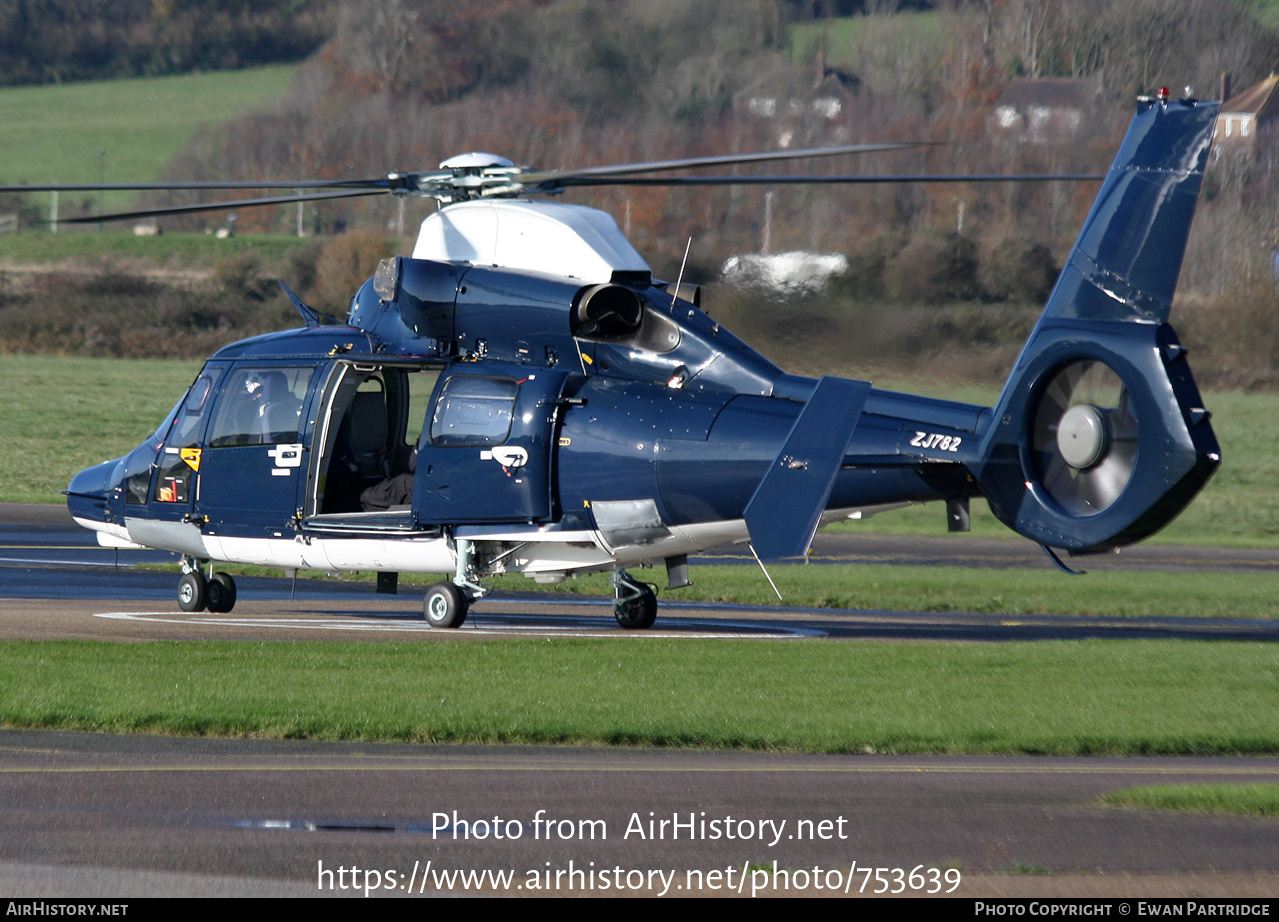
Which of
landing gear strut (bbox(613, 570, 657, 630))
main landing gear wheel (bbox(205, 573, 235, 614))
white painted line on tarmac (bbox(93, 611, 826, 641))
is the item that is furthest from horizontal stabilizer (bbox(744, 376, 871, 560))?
main landing gear wheel (bbox(205, 573, 235, 614))

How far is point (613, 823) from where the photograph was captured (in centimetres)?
908

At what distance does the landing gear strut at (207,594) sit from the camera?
65.4ft

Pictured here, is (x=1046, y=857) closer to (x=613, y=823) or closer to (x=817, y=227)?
(x=613, y=823)

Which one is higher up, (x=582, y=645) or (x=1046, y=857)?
(x=1046, y=857)

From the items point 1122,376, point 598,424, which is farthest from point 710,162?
point 1122,376

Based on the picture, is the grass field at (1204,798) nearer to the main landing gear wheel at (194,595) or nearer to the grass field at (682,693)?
the grass field at (682,693)

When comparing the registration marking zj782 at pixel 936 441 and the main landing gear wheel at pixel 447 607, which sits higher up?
the registration marking zj782 at pixel 936 441

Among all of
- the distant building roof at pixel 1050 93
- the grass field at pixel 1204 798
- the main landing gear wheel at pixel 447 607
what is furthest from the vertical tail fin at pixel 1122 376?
the distant building roof at pixel 1050 93

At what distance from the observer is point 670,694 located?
13.4 m

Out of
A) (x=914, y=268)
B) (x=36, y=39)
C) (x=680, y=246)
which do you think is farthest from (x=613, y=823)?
(x=36, y=39)

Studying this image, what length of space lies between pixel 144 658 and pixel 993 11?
5150cm

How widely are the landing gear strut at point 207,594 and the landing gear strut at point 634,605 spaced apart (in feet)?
15.5

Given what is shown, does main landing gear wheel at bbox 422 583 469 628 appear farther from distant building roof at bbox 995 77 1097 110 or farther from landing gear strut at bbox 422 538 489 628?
distant building roof at bbox 995 77 1097 110
